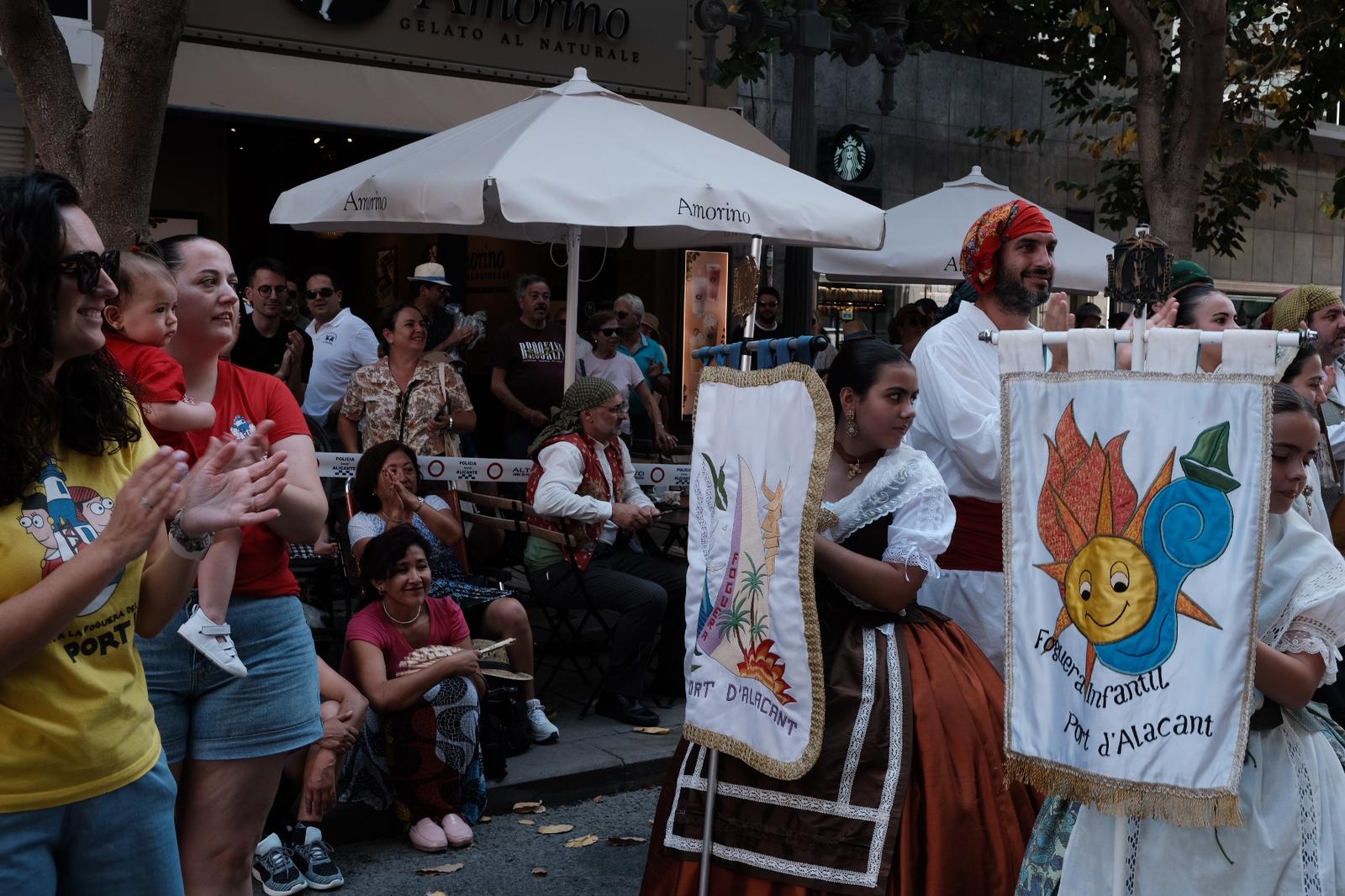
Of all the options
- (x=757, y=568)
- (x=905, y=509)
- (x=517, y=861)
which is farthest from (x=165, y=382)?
(x=517, y=861)

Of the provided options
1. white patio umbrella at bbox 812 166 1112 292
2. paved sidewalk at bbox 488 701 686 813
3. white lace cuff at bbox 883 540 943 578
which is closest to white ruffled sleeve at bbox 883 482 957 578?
white lace cuff at bbox 883 540 943 578

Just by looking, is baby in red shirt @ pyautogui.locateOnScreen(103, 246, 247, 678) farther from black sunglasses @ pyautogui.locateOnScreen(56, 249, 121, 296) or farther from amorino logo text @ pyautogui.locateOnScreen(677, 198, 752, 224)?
amorino logo text @ pyautogui.locateOnScreen(677, 198, 752, 224)

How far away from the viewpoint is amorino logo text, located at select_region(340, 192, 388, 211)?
7.12m

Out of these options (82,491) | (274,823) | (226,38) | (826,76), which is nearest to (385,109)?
(226,38)

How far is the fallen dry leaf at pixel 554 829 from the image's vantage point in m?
5.53

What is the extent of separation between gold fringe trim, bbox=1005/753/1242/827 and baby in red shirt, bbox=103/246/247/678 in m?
1.82

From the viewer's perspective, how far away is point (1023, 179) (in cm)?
1781

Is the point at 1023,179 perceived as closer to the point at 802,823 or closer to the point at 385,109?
the point at 385,109

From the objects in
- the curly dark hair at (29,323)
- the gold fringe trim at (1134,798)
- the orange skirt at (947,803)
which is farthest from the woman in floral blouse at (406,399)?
the curly dark hair at (29,323)

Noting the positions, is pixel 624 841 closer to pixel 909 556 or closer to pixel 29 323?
pixel 909 556

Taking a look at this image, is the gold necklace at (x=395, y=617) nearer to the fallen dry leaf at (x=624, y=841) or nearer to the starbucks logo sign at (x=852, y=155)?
the fallen dry leaf at (x=624, y=841)

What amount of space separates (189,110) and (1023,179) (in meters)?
10.9

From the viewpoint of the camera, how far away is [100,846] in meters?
2.42

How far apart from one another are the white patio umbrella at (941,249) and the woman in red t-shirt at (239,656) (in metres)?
7.17
